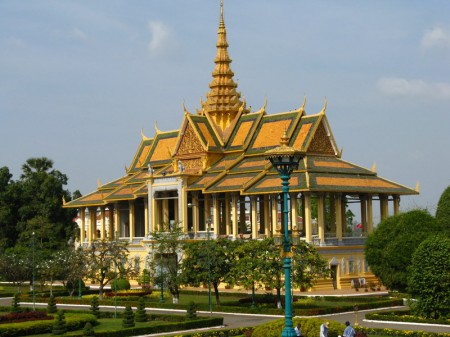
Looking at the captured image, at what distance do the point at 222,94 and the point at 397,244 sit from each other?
30.3 metres

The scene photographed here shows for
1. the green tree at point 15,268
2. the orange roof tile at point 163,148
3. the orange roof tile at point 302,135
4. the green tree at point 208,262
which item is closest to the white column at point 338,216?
the orange roof tile at point 302,135

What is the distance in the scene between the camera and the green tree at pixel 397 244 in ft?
158

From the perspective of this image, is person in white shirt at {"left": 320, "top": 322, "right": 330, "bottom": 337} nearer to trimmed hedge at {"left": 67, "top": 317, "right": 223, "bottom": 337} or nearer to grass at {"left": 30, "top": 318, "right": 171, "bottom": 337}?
trimmed hedge at {"left": 67, "top": 317, "right": 223, "bottom": 337}

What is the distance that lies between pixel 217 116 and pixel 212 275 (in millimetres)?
27124

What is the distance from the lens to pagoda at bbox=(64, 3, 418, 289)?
60.7 metres

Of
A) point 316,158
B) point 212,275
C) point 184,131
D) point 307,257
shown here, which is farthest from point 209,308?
point 184,131

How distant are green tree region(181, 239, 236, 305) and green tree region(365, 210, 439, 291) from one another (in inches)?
321

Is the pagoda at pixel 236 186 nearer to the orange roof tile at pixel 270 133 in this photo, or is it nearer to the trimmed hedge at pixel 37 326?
the orange roof tile at pixel 270 133

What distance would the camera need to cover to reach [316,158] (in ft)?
210

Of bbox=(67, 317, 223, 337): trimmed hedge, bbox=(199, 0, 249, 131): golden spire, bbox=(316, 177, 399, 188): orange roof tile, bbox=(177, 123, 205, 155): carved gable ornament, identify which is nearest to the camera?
bbox=(67, 317, 223, 337): trimmed hedge

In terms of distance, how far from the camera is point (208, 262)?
49.1 meters

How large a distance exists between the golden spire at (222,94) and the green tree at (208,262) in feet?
78.9

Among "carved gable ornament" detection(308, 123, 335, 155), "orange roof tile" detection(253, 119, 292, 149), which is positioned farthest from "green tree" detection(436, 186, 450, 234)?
"orange roof tile" detection(253, 119, 292, 149)

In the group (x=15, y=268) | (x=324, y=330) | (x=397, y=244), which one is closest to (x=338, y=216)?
(x=397, y=244)
